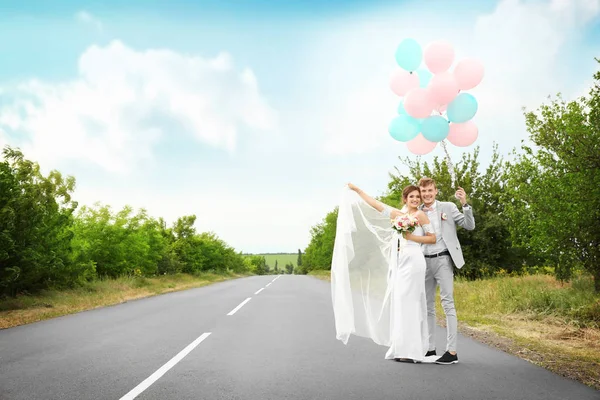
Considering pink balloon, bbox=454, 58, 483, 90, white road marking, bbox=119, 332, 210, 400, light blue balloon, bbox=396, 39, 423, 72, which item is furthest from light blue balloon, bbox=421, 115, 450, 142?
white road marking, bbox=119, 332, 210, 400

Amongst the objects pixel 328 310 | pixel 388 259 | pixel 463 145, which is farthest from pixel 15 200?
pixel 463 145

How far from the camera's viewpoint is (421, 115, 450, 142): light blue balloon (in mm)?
7613

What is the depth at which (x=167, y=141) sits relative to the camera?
2645 centimetres

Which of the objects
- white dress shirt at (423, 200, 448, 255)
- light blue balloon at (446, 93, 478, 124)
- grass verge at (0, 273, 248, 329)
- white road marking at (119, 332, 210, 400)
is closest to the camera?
white road marking at (119, 332, 210, 400)

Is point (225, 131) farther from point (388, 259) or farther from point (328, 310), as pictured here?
point (388, 259)

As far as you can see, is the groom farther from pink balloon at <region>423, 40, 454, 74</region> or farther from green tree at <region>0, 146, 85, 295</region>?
green tree at <region>0, 146, 85, 295</region>

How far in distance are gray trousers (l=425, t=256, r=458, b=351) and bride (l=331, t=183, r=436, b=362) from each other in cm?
16

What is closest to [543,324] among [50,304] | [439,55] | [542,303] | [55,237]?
[542,303]

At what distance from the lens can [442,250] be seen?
19.5 feet

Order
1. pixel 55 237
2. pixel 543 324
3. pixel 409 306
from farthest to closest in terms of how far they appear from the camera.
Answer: pixel 55 237 < pixel 543 324 < pixel 409 306

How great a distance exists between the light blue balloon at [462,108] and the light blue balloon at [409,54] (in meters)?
0.94

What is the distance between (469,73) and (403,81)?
3.57 ft

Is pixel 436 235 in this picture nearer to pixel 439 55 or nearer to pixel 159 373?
pixel 439 55

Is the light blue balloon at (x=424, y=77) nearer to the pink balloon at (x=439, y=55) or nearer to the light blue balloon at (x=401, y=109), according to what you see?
the pink balloon at (x=439, y=55)
